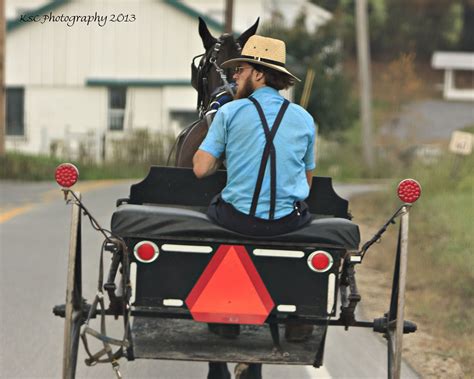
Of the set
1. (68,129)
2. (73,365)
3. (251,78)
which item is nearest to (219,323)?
(73,365)

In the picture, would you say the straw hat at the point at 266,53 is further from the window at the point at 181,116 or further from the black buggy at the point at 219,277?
the window at the point at 181,116

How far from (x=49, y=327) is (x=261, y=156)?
4.12 metres

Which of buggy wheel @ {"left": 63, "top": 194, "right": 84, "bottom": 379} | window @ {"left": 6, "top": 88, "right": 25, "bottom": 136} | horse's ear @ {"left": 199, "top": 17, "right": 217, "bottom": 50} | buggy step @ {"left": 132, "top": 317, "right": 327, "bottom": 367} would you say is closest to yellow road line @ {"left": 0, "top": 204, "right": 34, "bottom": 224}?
horse's ear @ {"left": 199, "top": 17, "right": 217, "bottom": 50}

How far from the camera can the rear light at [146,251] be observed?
5598 mm

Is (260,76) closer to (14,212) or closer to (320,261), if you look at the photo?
(320,261)

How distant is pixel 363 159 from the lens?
132ft

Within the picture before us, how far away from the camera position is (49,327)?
30.2 ft

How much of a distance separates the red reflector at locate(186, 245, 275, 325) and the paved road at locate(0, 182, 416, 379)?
2.23 metres

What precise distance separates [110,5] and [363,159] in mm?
10796

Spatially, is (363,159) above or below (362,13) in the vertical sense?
below

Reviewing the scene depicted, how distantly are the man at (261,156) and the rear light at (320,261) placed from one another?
0.58ft

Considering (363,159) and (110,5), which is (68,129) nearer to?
(110,5)

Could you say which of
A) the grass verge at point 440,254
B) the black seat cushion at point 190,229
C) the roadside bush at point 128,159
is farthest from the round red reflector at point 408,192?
the roadside bush at point 128,159

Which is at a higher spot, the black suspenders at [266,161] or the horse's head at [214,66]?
the horse's head at [214,66]
